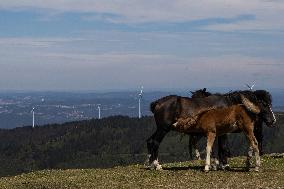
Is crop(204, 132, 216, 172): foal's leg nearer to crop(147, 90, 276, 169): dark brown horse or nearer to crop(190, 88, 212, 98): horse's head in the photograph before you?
crop(147, 90, 276, 169): dark brown horse

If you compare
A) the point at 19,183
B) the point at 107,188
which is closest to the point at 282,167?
the point at 107,188

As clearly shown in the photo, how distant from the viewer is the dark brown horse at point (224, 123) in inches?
838

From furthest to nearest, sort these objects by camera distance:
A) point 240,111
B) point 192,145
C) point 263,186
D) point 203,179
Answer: point 192,145 → point 240,111 → point 203,179 → point 263,186

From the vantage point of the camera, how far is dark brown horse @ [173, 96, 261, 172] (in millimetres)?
21281

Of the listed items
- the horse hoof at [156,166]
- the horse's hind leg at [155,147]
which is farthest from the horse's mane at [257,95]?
the horse hoof at [156,166]

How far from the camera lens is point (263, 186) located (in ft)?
59.5

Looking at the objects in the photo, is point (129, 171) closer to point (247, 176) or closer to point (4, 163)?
point (247, 176)

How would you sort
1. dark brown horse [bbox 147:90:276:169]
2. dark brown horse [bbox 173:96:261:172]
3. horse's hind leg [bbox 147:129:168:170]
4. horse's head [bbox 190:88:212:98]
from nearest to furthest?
dark brown horse [bbox 173:96:261:172] < dark brown horse [bbox 147:90:276:169] < horse's hind leg [bbox 147:129:168:170] < horse's head [bbox 190:88:212:98]

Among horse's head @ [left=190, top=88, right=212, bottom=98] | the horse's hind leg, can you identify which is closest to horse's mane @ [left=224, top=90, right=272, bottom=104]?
horse's head @ [left=190, top=88, right=212, bottom=98]

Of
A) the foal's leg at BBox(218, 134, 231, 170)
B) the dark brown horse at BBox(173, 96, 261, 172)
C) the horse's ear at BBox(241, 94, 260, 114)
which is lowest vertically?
the foal's leg at BBox(218, 134, 231, 170)

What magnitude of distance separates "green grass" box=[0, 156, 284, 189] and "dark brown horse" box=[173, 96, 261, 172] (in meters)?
0.96

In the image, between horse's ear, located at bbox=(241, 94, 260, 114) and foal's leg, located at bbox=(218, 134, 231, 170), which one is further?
foal's leg, located at bbox=(218, 134, 231, 170)

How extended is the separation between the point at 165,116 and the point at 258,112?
143 inches

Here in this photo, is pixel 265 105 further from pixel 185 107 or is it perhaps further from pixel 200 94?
pixel 200 94
